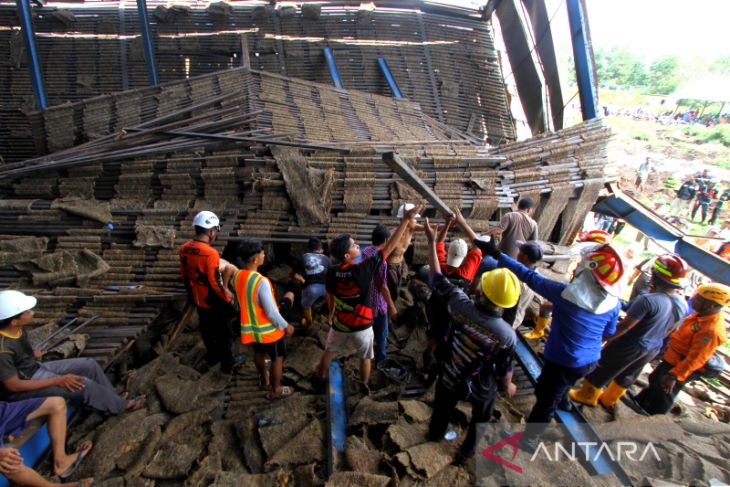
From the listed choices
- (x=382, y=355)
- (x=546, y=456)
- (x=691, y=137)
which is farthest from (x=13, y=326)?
(x=691, y=137)

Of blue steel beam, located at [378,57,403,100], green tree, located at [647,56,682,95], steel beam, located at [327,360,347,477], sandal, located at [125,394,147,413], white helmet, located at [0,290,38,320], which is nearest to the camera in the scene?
white helmet, located at [0,290,38,320]

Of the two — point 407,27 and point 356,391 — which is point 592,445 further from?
point 407,27

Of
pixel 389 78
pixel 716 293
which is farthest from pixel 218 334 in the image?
pixel 389 78

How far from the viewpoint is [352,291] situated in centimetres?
347

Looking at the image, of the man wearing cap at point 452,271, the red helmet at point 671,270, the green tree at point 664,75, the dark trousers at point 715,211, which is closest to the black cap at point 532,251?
the man wearing cap at point 452,271

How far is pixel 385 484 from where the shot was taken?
2.83m

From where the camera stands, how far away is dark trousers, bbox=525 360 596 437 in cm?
324

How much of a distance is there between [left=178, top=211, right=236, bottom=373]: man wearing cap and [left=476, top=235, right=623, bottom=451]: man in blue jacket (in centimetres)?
302

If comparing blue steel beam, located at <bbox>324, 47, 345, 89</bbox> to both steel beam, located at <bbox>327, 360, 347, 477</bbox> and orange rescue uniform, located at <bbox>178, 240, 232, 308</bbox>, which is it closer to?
orange rescue uniform, located at <bbox>178, 240, 232, 308</bbox>

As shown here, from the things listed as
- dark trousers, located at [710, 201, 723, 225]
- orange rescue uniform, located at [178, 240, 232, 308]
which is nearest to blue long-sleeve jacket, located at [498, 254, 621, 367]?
orange rescue uniform, located at [178, 240, 232, 308]

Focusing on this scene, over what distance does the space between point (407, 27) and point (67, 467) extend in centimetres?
1337

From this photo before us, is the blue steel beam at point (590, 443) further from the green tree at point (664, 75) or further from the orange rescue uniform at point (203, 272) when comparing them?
the green tree at point (664, 75)

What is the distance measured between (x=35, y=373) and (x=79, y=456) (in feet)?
2.73

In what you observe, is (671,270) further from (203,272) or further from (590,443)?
(203,272)
